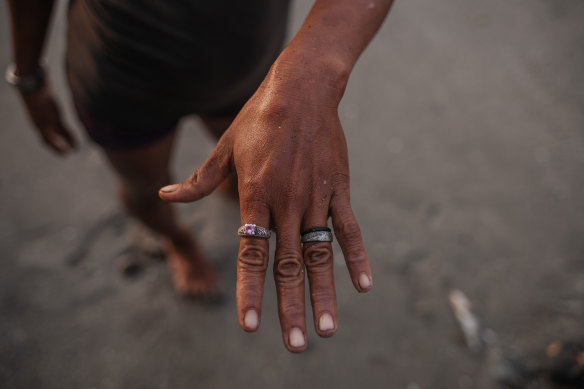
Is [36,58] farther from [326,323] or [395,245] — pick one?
[395,245]

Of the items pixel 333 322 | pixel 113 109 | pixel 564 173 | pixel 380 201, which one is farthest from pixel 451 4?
Result: pixel 333 322

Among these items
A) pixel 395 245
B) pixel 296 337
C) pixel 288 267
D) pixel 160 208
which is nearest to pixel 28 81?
pixel 160 208

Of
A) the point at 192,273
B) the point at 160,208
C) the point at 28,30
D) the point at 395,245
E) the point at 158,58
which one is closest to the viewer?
the point at 158,58

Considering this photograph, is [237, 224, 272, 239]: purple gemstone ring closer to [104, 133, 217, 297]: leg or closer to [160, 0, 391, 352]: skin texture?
[160, 0, 391, 352]: skin texture

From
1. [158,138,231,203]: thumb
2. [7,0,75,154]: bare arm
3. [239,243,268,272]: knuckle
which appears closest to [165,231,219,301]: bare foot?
[7,0,75,154]: bare arm

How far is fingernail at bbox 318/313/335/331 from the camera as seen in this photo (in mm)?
847

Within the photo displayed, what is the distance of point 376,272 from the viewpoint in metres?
2.08

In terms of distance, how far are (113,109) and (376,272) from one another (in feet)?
4.95

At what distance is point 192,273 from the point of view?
204cm

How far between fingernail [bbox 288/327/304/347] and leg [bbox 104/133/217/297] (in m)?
0.92

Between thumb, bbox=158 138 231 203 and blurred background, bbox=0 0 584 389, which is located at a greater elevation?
thumb, bbox=158 138 231 203

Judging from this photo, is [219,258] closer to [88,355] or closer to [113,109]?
[88,355]

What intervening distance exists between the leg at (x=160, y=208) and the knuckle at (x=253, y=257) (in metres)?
0.76

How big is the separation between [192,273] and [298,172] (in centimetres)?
135
